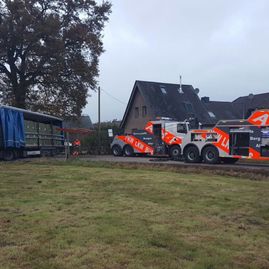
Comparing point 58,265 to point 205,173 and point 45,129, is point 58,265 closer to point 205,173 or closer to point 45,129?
point 205,173

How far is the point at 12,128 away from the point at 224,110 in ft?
137

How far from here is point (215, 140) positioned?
76.1 feet

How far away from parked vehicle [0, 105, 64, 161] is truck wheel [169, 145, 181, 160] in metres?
8.53

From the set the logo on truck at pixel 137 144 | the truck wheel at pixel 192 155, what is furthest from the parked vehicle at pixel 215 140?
the logo on truck at pixel 137 144

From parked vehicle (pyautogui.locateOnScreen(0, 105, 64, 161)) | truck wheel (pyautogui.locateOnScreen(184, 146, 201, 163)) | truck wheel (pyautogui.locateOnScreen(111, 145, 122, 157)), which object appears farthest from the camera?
truck wheel (pyautogui.locateOnScreen(111, 145, 122, 157))

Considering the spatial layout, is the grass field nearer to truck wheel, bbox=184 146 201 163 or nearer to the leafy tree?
truck wheel, bbox=184 146 201 163

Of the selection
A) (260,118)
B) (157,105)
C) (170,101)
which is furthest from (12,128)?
(170,101)

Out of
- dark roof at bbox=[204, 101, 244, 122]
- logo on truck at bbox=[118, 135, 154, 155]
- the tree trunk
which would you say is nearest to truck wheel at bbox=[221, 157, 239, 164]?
logo on truck at bbox=[118, 135, 154, 155]

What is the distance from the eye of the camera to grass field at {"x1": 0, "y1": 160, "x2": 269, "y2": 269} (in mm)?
4848

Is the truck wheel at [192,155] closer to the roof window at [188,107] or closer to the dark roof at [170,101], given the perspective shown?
the dark roof at [170,101]

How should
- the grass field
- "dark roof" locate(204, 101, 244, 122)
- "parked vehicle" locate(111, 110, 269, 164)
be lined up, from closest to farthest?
the grass field
"parked vehicle" locate(111, 110, 269, 164)
"dark roof" locate(204, 101, 244, 122)

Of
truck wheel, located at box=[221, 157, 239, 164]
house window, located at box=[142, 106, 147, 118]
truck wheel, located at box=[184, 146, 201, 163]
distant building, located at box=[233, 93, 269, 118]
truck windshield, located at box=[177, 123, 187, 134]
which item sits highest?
distant building, located at box=[233, 93, 269, 118]

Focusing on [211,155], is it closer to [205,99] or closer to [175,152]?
[175,152]

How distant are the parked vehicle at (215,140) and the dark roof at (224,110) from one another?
29.8 m
